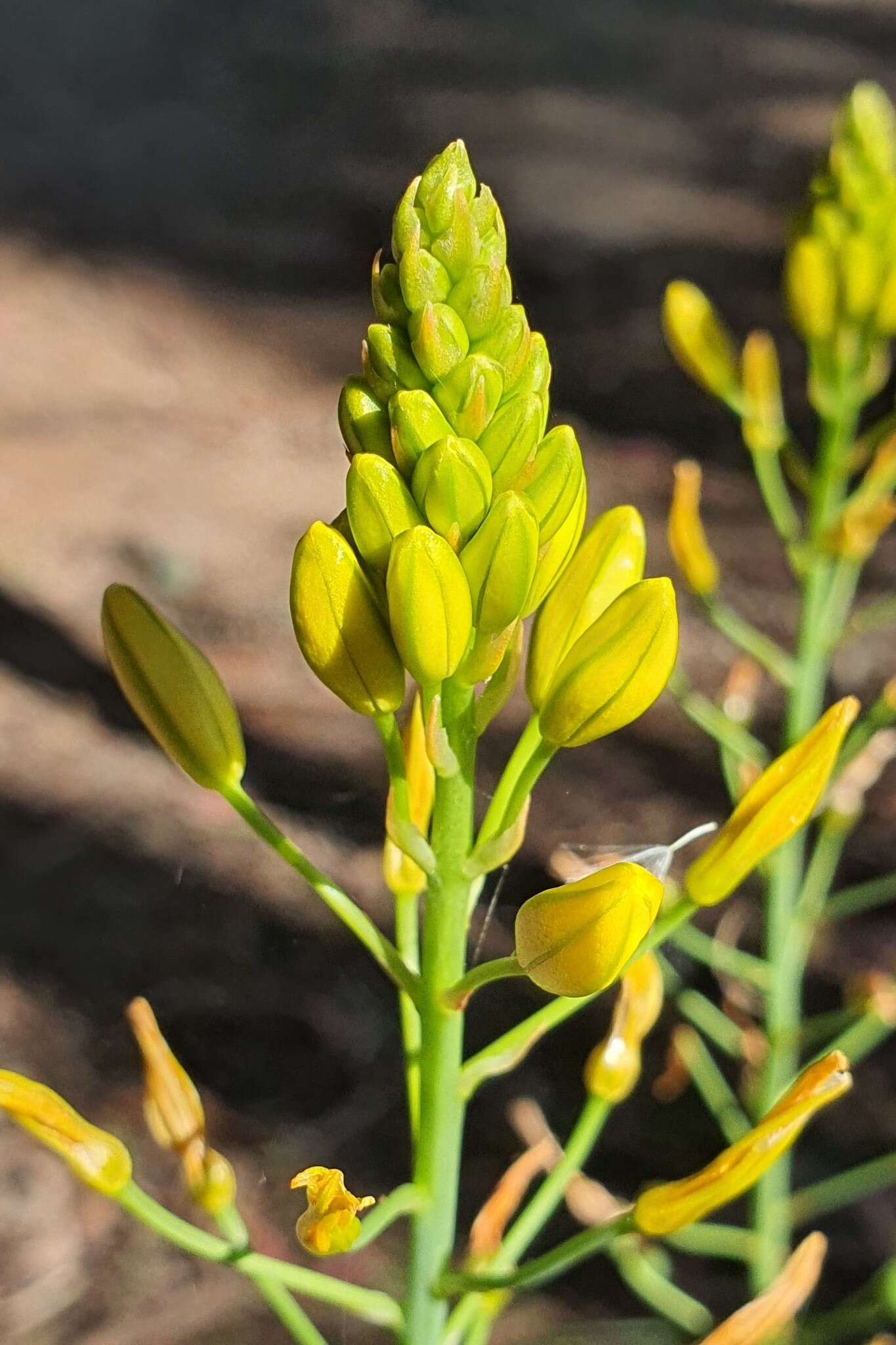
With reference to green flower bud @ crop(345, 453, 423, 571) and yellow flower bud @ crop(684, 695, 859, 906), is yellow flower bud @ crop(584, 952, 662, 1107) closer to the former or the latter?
yellow flower bud @ crop(684, 695, 859, 906)

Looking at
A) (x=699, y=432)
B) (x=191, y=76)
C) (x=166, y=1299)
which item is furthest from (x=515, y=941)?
(x=191, y=76)

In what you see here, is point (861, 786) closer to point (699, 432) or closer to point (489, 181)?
point (699, 432)

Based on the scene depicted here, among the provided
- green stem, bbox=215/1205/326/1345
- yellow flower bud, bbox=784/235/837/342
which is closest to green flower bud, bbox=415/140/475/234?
green stem, bbox=215/1205/326/1345

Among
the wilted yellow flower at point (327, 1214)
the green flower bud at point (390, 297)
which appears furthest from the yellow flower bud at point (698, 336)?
the wilted yellow flower at point (327, 1214)

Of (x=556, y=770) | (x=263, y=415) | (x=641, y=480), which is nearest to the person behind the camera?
(x=556, y=770)

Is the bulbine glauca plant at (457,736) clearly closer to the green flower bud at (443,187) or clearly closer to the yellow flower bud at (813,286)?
the green flower bud at (443,187)
